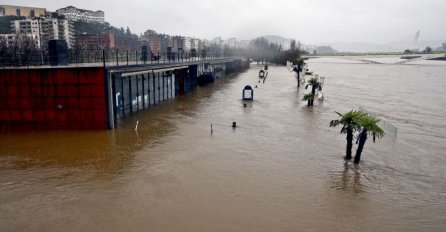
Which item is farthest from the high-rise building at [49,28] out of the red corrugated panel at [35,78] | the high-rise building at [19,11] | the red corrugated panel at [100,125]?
the red corrugated panel at [100,125]

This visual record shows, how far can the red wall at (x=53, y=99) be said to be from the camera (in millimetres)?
22922

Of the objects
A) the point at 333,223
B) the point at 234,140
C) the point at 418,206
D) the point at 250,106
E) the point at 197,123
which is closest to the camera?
the point at 333,223

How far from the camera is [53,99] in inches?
914

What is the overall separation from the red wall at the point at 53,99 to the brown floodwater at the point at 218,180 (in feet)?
3.50

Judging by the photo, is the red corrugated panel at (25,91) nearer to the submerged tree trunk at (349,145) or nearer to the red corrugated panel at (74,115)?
the red corrugated panel at (74,115)

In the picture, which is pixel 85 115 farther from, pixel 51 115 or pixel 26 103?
pixel 26 103

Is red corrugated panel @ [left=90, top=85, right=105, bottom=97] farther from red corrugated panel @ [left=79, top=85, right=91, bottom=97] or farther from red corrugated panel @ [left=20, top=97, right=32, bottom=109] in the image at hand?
red corrugated panel @ [left=20, top=97, right=32, bottom=109]

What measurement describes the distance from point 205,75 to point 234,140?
115 feet

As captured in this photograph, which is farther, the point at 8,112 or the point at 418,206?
the point at 8,112

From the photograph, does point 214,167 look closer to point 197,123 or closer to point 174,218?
point 174,218

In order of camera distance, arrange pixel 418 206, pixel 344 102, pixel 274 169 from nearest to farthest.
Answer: pixel 418 206, pixel 274 169, pixel 344 102

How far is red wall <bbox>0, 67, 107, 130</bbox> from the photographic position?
2292 cm

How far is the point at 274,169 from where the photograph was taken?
1691cm

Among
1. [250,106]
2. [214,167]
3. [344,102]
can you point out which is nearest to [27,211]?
[214,167]
